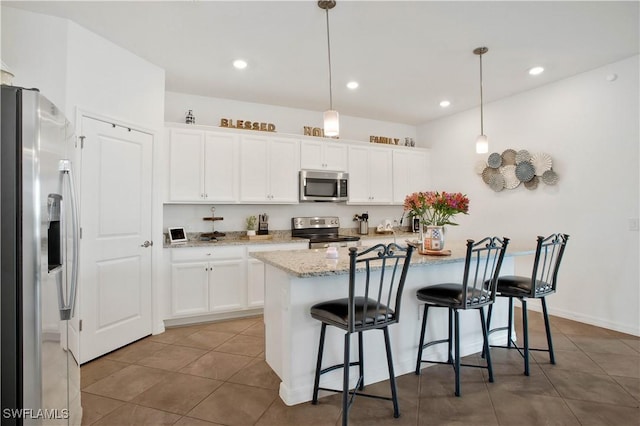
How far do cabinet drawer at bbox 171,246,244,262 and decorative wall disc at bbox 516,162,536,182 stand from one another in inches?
141

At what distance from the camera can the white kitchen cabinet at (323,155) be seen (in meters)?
4.74

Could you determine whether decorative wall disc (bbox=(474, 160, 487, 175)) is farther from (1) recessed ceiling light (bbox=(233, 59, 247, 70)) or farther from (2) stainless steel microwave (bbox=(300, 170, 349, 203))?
(1) recessed ceiling light (bbox=(233, 59, 247, 70))

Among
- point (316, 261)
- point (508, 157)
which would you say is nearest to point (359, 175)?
point (508, 157)

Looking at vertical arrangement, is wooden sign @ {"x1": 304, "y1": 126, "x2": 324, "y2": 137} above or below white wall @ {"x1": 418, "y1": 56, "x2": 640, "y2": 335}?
above

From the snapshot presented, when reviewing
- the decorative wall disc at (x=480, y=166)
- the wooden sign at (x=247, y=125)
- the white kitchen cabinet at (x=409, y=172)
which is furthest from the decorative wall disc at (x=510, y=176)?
the wooden sign at (x=247, y=125)

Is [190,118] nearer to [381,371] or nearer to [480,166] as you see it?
[381,371]

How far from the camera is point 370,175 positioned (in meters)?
5.24

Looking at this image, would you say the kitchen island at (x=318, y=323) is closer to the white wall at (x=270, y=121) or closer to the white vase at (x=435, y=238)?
the white vase at (x=435, y=238)

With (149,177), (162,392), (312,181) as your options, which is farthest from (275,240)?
(162,392)

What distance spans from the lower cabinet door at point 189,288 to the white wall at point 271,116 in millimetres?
1873

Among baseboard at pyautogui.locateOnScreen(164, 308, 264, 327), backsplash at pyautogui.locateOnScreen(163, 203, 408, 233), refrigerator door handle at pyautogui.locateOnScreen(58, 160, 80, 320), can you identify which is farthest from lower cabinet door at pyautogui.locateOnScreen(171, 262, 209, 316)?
refrigerator door handle at pyautogui.locateOnScreen(58, 160, 80, 320)

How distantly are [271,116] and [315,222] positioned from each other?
5.39 ft

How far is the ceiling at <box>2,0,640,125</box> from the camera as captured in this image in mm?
2607

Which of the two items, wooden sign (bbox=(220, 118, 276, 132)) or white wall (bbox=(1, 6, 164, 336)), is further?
wooden sign (bbox=(220, 118, 276, 132))
